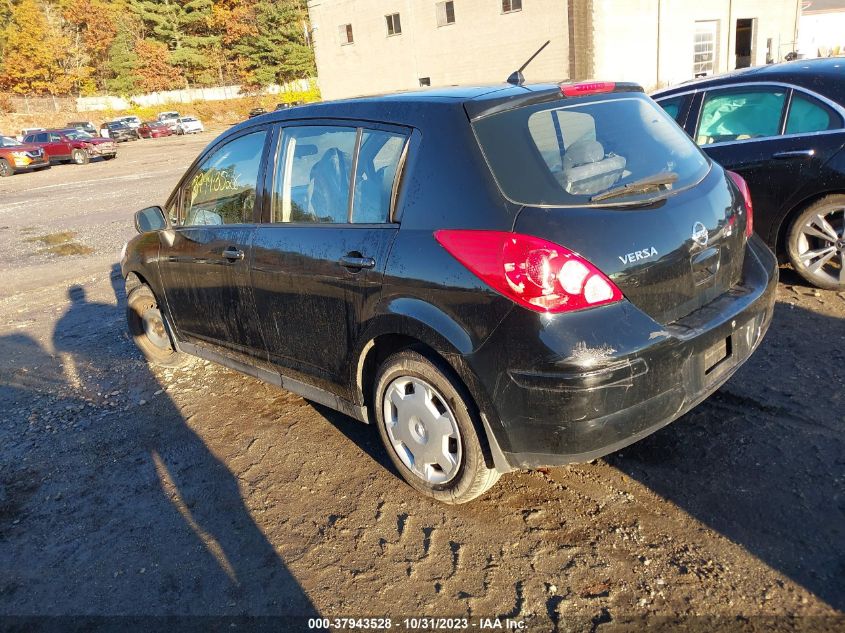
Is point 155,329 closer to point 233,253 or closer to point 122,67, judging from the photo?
point 233,253

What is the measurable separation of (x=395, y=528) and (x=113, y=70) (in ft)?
240

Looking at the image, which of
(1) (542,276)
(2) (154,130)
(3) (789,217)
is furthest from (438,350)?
(2) (154,130)

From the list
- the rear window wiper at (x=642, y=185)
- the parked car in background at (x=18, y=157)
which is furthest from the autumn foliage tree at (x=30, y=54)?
the rear window wiper at (x=642, y=185)

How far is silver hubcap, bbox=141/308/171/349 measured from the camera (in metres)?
5.45

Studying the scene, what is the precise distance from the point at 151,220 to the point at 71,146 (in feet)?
102

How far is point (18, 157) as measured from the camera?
28.0m

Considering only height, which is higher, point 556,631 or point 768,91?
point 768,91

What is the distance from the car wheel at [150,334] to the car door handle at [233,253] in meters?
1.69

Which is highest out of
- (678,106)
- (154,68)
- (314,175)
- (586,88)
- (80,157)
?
(154,68)

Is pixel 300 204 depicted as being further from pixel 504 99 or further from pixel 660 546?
pixel 660 546

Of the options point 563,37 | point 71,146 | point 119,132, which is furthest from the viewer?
point 119,132

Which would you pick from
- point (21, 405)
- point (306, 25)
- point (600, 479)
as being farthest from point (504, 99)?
point (306, 25)

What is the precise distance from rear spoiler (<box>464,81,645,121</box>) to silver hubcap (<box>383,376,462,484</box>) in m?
1.23

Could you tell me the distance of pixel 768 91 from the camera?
5492 mm
